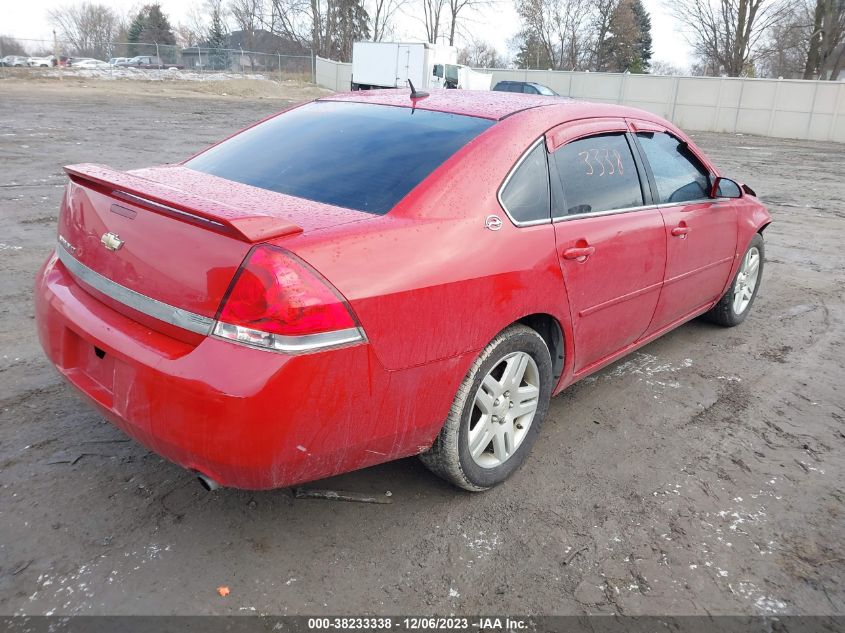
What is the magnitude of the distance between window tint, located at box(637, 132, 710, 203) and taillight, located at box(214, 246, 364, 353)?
240 centimetres

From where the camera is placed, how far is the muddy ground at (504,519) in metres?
2.23

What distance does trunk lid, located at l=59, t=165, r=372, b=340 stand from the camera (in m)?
2.04

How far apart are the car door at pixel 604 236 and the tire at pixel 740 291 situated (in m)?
1.48

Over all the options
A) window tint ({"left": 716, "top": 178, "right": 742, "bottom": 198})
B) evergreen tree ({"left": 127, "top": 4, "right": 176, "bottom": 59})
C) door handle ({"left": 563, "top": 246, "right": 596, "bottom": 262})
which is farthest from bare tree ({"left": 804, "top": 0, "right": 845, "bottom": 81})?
evergreen tree ({"left": 127, "top": 4, "right": 176, "bottom": 59})

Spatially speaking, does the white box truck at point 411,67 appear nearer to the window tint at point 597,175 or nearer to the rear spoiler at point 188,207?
the window tint at point 597,175

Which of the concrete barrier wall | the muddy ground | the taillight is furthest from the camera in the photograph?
the concrete barrier wall

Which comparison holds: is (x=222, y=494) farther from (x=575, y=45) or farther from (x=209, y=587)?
(x=575, y=45)

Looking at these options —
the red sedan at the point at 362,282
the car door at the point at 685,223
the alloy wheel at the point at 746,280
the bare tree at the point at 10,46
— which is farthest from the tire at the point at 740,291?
the bare tree at the point at 10,46

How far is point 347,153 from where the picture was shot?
287cm

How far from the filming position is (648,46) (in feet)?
214

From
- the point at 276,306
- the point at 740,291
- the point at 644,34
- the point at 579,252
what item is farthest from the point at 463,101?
the point at 644,34

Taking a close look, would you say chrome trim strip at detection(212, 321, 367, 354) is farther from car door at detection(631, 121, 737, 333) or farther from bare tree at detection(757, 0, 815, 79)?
bare tree at detection(757, 0, 815, 79)

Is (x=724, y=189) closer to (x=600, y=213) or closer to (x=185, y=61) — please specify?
(x=600, y=213)

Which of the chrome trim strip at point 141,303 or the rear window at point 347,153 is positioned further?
the rear window at point 347,153
